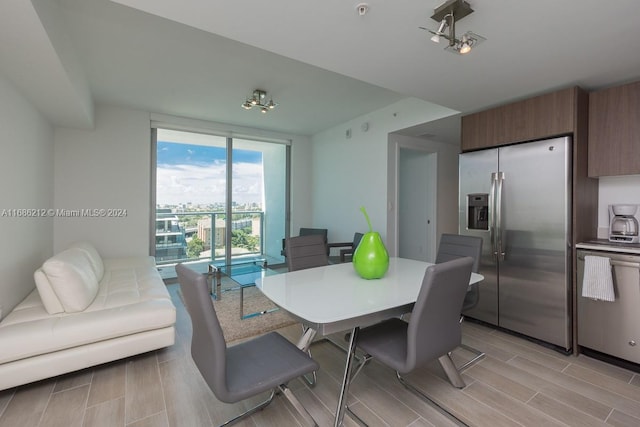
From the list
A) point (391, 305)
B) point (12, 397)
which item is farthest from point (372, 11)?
point (12, 397)

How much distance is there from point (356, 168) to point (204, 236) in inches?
111

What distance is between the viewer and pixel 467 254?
8.34ft

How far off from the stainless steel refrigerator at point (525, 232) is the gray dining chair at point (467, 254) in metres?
0.55

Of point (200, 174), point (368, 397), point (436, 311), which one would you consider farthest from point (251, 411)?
point (200, 174)

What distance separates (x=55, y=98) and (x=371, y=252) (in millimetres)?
3257

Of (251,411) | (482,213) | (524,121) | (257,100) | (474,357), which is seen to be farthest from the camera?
(257,100)

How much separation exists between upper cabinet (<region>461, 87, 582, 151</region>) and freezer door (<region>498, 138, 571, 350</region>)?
96 millimetres

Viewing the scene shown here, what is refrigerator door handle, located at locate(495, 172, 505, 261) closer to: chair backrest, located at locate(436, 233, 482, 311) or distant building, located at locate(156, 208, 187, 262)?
chair backrest, located at locate(436, 233, 482, 311)

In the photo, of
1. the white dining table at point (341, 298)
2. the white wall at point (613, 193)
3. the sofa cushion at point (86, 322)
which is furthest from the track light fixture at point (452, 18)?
the sofa cushion at point (86, 322)

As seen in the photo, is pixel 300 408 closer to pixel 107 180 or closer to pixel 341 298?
pixel 341 298

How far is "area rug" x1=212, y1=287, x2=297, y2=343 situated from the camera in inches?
112

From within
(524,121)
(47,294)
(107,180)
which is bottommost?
(47,294)

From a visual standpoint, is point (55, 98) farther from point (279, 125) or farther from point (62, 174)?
point (279, 125)

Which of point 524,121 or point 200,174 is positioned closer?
point 524,121
